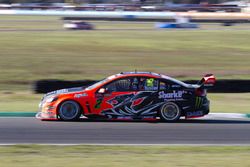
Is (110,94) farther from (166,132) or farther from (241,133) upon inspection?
(241,133)

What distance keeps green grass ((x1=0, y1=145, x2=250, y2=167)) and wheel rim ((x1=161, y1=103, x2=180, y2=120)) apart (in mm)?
3448

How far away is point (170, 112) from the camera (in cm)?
1375

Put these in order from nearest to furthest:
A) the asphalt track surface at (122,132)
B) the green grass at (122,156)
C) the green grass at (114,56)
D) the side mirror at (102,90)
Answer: the green grass at (122,156) < the asphalt track surface at (122,132) < the side mirror at (102,90) < the green grass at (114,56)

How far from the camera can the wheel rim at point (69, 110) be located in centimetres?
1359

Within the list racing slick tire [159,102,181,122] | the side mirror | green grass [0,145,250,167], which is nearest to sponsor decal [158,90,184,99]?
racing slick tire [159,102,181,122]

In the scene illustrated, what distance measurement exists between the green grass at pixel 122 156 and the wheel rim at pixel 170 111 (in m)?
3.45

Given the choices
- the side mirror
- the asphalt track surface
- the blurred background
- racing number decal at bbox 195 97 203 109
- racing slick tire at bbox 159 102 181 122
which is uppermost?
the blurred background

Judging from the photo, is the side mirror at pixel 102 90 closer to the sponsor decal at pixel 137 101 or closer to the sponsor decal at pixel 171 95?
the sponsor decal at pixel 137 101

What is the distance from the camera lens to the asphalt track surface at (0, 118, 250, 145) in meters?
11.3

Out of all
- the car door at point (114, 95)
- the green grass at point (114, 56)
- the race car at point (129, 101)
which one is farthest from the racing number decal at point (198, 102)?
the green grass at point (114, 56)

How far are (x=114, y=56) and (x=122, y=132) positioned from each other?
23854 millimetres

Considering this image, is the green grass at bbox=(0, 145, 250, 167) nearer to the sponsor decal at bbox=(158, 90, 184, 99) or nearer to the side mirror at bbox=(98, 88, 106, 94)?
the sponsor decal at bbox=(158, 90, 184, 99)

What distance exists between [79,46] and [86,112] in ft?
95.6

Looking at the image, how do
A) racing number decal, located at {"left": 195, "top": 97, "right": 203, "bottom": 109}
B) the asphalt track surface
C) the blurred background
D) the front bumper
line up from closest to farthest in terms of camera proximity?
the asphalt track surface
the front bumper
racing number decal, located at {"left": 195, "top": 97, "right": 203, "bottom": 109}
the blurred background
